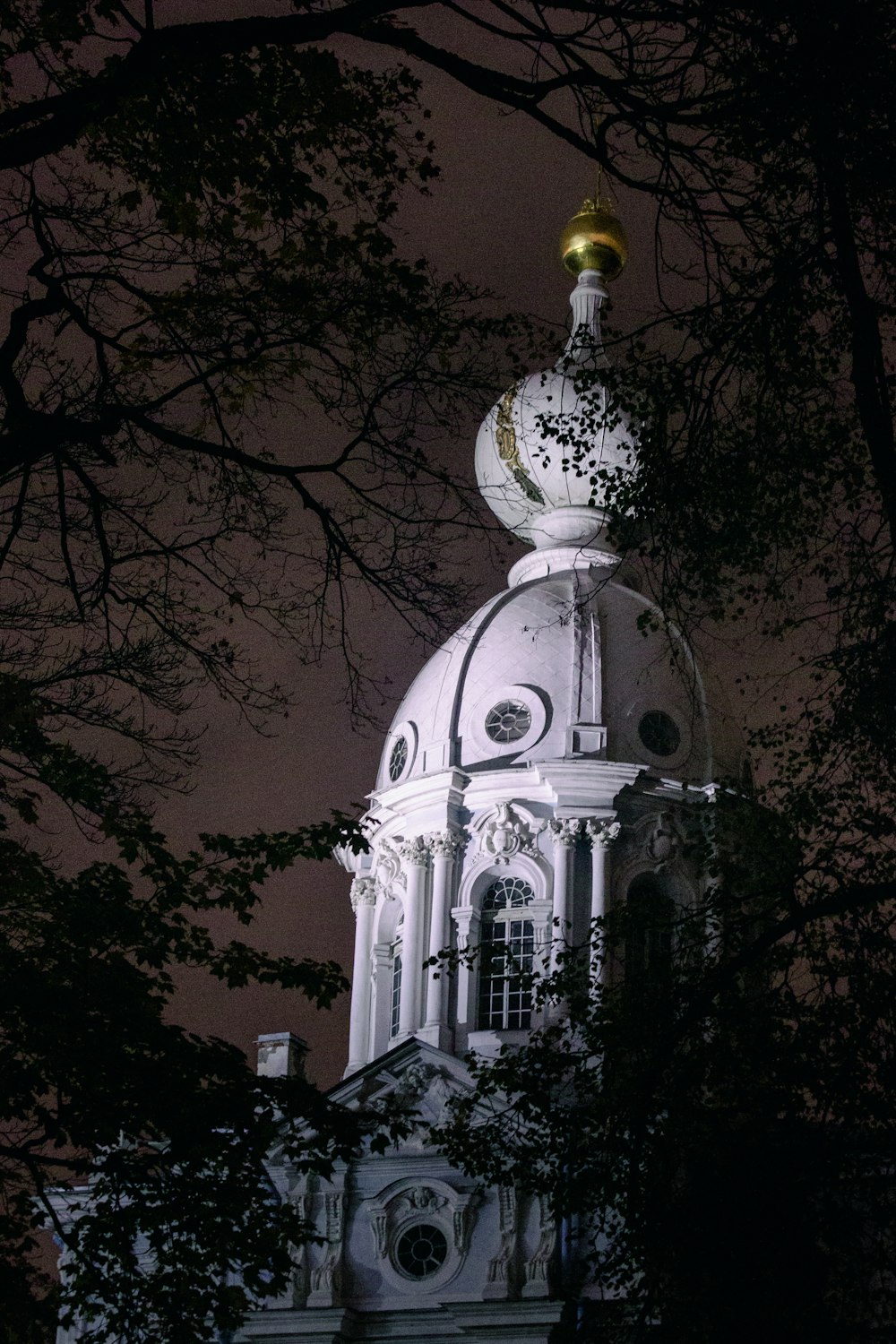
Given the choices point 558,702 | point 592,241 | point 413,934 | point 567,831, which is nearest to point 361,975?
point 413,934

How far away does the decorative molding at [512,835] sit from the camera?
4419cm

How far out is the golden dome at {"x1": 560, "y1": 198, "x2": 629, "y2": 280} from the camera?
50688 mm

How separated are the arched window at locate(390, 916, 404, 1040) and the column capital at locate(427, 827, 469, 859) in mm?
1830

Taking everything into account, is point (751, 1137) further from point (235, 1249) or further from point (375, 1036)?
point (375, 1036)

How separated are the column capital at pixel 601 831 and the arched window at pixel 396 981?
15.2 ft

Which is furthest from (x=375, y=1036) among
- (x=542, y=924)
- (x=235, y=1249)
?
(x=235, y=1249)

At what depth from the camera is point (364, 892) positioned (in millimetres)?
46938

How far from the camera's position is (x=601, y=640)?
45.7 m

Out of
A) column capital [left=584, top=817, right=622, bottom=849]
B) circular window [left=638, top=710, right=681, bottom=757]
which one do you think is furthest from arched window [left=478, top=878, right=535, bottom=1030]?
circular window [left=638, top=710, right=681, bottom=757]

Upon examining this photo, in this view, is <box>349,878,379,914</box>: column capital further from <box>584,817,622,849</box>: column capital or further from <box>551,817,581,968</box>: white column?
<box>584,817,622,849</box>: column capital

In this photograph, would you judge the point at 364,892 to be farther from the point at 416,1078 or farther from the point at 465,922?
the point at 416,1078

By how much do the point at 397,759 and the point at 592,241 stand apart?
13.2 m

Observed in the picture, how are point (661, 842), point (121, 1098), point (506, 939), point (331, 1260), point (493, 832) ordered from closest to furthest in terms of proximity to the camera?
1. point (121, 1098)
2. point (331, 1260)
3. point (506, 939)
4. point (661, 842)
5. point (493, 832)

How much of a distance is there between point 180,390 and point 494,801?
31762mm
